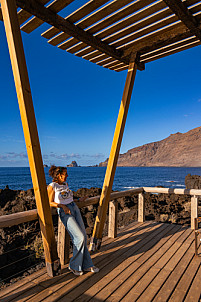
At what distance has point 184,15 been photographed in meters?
2.10

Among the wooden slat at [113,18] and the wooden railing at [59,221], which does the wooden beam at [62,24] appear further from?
the wooden railing at [59,221]

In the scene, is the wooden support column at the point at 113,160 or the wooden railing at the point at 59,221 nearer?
the wooden railing at the point at 59,221

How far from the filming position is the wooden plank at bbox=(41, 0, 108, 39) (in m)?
1.96

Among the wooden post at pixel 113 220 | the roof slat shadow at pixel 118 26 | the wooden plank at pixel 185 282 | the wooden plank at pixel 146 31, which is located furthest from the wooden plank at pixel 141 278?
the wooden plank at pixel 146 31

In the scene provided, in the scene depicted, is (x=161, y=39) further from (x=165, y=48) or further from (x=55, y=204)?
(x=55, y=204)

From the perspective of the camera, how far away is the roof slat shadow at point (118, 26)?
6.63 feet

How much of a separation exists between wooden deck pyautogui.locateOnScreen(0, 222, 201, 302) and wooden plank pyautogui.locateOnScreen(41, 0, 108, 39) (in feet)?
8.71

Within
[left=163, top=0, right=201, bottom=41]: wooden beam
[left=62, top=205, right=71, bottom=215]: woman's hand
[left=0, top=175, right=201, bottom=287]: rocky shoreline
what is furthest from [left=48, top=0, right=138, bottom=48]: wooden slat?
[left=0, top=175, right=201, bottom=287]: rocky shoreline

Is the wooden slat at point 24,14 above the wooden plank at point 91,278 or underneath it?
above

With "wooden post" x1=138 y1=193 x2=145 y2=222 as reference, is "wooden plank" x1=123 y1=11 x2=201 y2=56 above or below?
above

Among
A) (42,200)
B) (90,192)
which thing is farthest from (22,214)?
(90,192)

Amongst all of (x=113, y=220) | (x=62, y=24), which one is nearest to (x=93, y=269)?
(x=113, y=220)

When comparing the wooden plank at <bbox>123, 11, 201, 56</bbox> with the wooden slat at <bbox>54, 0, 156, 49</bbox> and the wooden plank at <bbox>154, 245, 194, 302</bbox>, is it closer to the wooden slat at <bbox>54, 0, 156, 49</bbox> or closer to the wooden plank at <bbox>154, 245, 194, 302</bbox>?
the wooden slat at <bbox>54, 0, 156, 49</bbox>

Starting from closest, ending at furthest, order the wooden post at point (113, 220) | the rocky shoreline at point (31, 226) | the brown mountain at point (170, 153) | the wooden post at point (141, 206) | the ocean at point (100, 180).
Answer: the wooden post at point (113, 220) < the rocky shoreline at point (31, 226) < the wooden post at point (141, 206) < the ocean at point (100, 180) < the brown mountain at point (170, 153)
